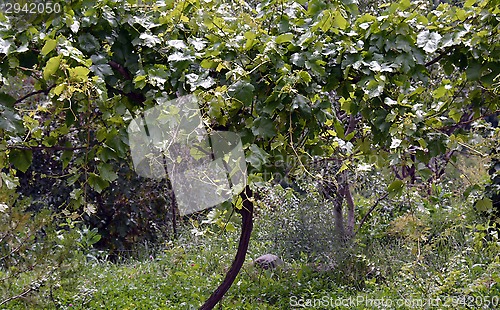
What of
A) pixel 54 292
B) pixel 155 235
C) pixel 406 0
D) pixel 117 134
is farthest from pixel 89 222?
pixel 406 0

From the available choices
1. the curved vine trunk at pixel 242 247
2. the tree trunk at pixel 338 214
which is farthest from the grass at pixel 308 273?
the curved vine trunk at pixel 242 247

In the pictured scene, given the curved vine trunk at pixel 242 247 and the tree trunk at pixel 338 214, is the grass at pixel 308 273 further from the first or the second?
the curved vine trunk at pixel 242 247

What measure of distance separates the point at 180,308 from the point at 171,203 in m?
2.68

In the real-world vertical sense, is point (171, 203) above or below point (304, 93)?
below

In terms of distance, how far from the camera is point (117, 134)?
198cm

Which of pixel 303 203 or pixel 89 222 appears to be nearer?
pixel 303 203

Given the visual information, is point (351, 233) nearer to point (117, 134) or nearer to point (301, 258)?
point (301, 258)

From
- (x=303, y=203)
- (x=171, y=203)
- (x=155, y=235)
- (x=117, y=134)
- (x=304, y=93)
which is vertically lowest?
(x=155, y=235)

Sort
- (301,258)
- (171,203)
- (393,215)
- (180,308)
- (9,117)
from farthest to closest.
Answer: (171,203)
(393,215)
(301,258)
(180,308)
(9,117)
